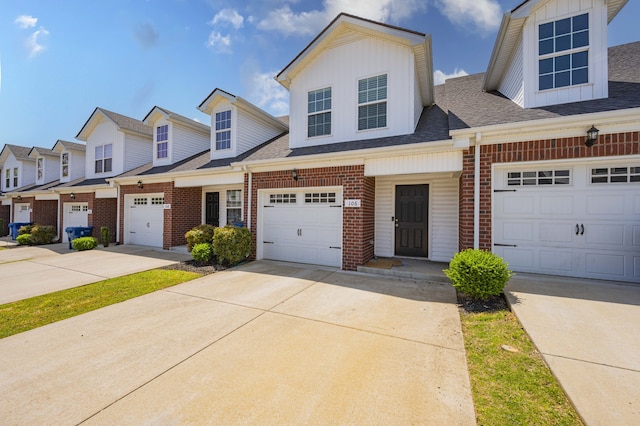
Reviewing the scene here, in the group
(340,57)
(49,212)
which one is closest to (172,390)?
(340,57)

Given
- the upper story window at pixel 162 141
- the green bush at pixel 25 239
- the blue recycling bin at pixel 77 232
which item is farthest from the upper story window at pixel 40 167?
the upper story window at pixel 162 141

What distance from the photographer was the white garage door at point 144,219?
11.9 m

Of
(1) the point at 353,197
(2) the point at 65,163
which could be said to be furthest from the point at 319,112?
(2) the point at 65,163

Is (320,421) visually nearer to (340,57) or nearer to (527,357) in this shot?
(527,357)

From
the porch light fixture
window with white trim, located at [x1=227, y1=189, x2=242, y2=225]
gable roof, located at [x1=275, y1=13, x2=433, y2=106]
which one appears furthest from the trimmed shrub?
the porch light fixture

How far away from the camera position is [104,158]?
1462 centimetres

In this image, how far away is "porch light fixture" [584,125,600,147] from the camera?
5.18 m

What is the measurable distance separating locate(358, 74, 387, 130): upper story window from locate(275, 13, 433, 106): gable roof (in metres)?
1.06

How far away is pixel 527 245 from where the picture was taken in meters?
6.05

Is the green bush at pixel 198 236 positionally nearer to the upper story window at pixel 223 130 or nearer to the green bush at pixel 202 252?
the green bush at pixel 202 252

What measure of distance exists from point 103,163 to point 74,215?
352 centimetres

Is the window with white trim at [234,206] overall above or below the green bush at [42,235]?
above

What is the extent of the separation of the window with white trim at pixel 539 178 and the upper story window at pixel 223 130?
31.8 feet

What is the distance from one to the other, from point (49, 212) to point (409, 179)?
21911 mm
